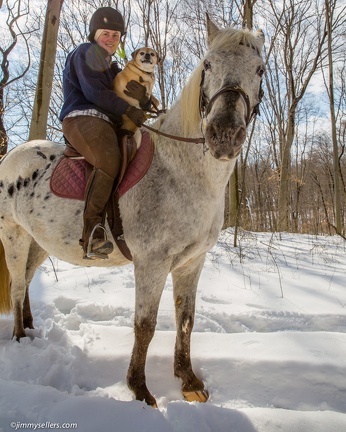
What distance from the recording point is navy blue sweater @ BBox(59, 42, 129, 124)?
7.64ft

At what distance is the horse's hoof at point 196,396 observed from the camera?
2250mm

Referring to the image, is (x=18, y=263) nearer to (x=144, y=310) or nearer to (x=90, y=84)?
(x=144, y=310)

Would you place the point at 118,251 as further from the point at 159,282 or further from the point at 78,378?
the point at 78,378

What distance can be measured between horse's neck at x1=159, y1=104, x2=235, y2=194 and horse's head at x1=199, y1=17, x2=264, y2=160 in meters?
0.27

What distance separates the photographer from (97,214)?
2318 mm

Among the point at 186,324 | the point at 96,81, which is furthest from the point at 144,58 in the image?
the point at 186,324

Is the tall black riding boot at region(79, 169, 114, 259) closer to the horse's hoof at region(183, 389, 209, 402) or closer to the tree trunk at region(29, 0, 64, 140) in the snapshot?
the horse's hoof at region(183, 389, 209, 402)

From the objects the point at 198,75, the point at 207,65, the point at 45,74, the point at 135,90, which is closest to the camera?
the point at 207,65

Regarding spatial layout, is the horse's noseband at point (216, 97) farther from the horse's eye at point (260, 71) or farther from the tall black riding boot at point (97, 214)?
the tall black riding boot at point (97, 214)

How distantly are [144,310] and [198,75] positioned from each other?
5.78 feet

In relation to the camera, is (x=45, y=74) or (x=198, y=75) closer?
(x=198, y=75)

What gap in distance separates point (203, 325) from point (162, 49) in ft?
43.8

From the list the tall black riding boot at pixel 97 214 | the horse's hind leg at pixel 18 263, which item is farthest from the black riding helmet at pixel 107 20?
the horse's hind leg at pixel 18 263

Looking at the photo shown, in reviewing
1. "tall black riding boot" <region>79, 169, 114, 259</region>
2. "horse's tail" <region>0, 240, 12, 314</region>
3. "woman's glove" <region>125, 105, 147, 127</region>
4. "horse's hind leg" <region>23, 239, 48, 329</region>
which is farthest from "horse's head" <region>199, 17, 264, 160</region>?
"horse's tail" <region>0, 240, 12, 314</region>
